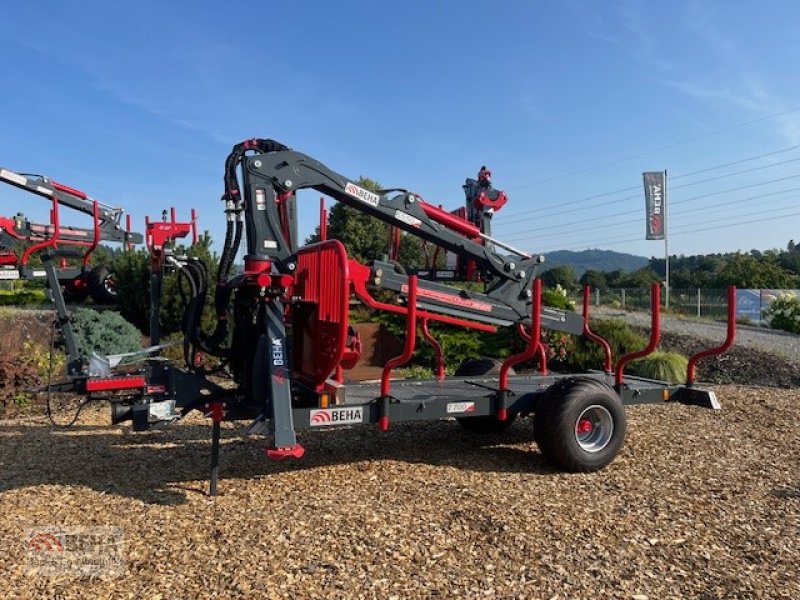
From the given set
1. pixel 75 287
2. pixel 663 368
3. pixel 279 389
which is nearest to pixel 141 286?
pixel 75 287

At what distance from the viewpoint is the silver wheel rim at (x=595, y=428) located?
5.84m

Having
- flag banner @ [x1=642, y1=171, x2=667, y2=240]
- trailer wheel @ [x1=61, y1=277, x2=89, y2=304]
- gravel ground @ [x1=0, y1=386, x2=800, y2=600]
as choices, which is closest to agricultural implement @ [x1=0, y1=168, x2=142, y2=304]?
trailer wheel @ [x1=61, y1=277, x2=89, y2=304]

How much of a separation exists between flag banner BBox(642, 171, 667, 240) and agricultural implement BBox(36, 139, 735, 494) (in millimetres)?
25734

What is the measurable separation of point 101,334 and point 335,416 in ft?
23.2

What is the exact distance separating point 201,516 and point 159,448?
2133mm

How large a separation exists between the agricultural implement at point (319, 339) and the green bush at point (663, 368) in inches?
169

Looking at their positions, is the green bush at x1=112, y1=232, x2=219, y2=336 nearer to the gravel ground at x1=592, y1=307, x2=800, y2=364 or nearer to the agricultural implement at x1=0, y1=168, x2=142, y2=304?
the agricultural implement at x1=0, y1=168, x2=142, y2=304

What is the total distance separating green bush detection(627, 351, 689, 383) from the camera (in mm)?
10539

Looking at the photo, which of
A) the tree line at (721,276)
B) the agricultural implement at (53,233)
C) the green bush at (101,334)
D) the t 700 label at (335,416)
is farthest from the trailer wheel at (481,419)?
the tree line at (721,276)

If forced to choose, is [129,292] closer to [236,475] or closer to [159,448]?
[159,448]

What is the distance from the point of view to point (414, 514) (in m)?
4.66

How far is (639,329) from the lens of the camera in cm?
1470

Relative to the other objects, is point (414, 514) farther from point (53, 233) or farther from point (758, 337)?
point (758, 337)

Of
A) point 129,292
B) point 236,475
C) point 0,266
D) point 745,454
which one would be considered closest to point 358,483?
point 236,475
